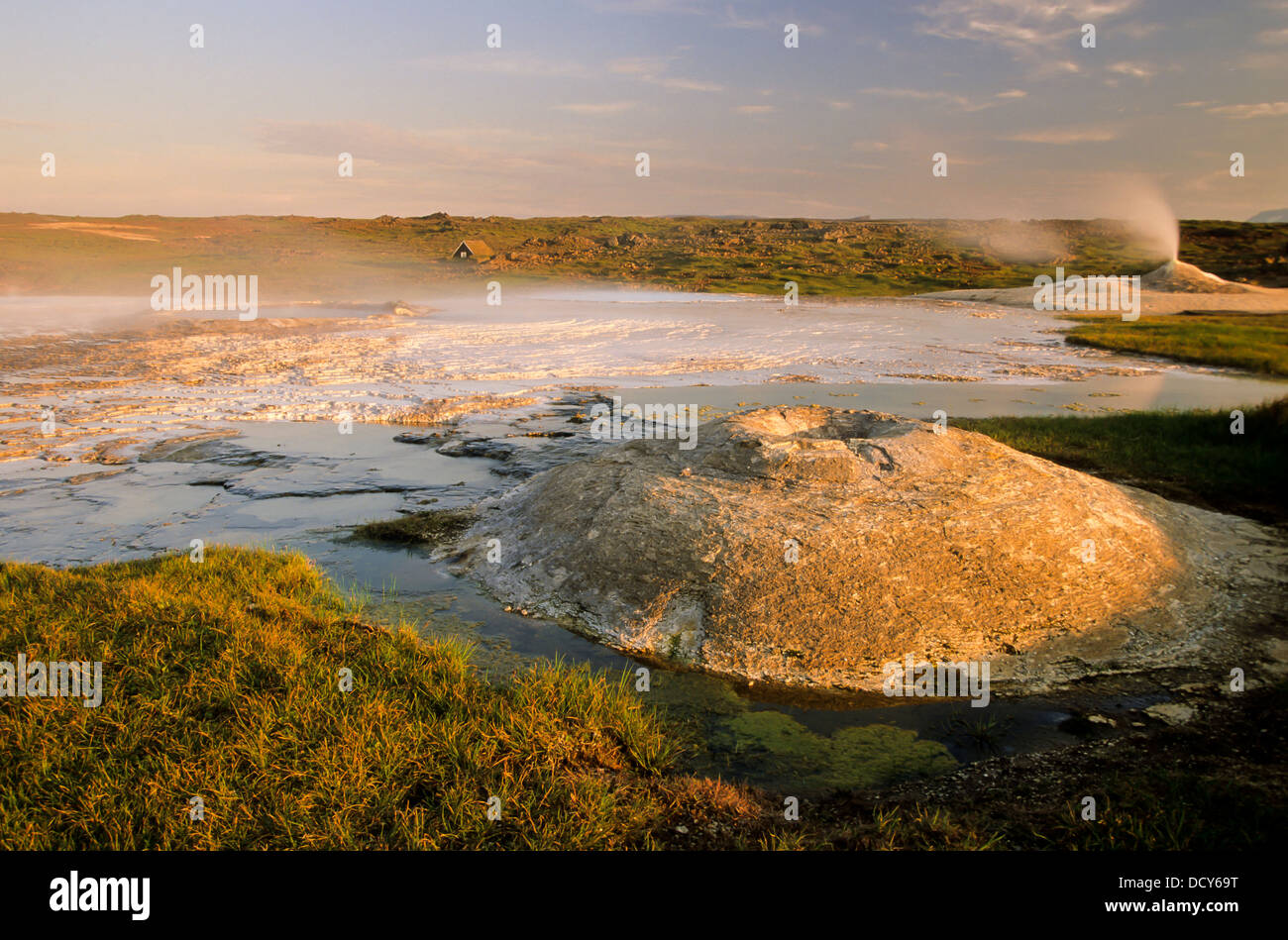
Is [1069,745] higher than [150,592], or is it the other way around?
[150,592]

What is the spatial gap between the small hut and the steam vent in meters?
65.6

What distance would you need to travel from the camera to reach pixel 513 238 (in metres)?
84.0

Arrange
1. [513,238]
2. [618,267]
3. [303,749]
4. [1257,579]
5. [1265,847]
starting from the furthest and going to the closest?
[513,238] < [618,267] < [1257,579] < [303,749] < [1265,847]

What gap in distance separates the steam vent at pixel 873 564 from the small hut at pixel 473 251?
65617 mm

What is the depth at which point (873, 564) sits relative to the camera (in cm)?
578

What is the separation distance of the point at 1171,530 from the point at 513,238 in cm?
8262

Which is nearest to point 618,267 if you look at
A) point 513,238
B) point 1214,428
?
point 513,238

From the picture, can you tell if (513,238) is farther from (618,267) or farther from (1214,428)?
(1214,428)

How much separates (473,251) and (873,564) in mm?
70253

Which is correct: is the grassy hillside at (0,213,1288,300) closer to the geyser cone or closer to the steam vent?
the geyser cone

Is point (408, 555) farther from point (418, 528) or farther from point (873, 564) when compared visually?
point (873, 564)

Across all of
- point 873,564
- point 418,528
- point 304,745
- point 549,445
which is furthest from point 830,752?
point 549,445

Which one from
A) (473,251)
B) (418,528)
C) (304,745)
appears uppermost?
(473,251)

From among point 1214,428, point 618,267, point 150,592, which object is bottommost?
point 150,592
